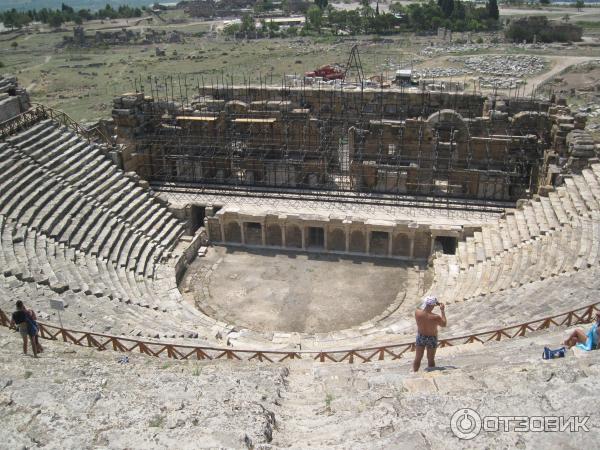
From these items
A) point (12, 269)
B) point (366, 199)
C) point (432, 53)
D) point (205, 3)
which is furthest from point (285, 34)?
point (12, 269)

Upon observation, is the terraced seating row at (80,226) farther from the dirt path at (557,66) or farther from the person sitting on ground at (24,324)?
the dirt path at (557,66)

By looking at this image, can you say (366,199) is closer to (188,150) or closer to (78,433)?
(188,150)

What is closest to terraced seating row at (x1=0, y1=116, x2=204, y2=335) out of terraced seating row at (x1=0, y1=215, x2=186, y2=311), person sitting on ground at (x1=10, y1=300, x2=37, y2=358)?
terraced seating row at (x1=0, y1=215, x2=186, y2=311)

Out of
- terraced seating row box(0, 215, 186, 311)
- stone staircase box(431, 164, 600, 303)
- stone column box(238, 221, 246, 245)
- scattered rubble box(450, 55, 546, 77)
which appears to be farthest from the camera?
scattered rubble box(450, 55, 546, 77)

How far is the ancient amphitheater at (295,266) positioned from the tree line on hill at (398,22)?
263 ft

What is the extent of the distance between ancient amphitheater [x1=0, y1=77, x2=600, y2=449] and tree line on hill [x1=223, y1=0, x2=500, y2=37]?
80124 millimetres

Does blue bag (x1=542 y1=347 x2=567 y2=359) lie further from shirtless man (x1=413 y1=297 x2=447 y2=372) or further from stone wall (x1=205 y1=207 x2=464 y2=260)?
stone wall (x1=205 y1=207 x2=464 y2=260)

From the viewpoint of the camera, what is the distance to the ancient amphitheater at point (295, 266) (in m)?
9.18

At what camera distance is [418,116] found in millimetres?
29625

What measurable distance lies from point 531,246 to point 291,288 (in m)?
9.27

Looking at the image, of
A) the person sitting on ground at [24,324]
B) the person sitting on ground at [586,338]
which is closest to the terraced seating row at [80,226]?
the person sitting on ground at [24,324]

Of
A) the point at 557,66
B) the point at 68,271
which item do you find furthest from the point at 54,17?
the point at 68,271

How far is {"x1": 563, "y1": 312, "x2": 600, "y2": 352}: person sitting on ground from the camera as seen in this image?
34.4 feet

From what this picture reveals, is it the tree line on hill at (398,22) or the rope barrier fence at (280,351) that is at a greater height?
the tree line on hill at (398,22)
